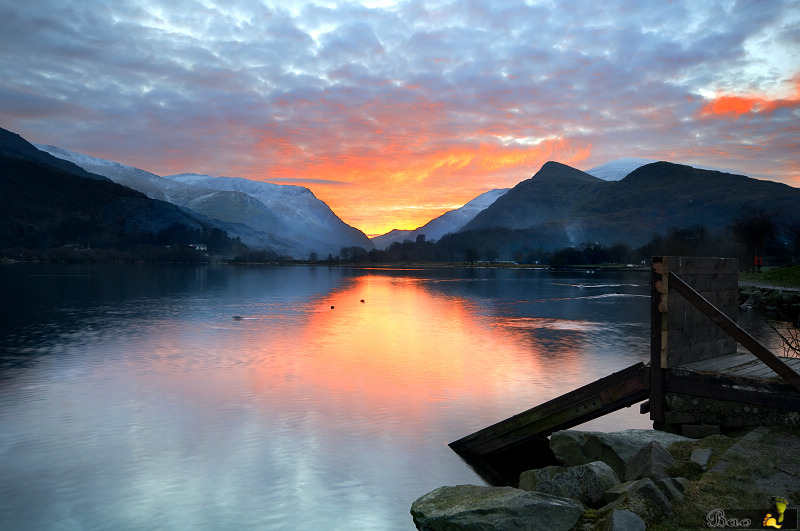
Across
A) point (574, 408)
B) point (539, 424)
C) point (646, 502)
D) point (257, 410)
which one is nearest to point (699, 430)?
point (574, 408)

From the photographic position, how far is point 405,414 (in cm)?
2506

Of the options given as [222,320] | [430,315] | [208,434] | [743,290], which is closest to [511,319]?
[430,315]

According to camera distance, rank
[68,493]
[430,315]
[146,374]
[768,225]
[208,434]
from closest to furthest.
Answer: [68,493]
[208,434]
[146,374]
[430,315]
[768,225]

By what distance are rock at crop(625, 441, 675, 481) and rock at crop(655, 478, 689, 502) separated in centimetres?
41

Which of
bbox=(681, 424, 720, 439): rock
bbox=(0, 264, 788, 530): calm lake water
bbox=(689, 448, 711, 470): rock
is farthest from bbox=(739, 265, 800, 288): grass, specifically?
bbox=(689, 448, 711, 470): rock

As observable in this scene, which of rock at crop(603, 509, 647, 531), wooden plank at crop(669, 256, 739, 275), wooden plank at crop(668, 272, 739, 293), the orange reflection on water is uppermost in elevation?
wooden plank at crop(669, 256, 739, 275)

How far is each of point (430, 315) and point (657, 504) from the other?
202ft

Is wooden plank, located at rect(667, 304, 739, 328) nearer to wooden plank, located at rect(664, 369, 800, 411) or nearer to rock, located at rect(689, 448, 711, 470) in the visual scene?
wooden plank, located at rect(664, 369, 800, 411)

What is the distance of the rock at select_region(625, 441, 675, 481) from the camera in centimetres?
1159

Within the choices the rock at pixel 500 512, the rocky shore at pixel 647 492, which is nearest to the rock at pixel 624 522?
the rocky shore at pixel 647 492

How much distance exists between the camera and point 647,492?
1032 centimetres

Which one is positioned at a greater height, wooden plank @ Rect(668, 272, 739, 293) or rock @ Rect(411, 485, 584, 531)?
wooden plank @ Rect(668, 272, 739, 293)

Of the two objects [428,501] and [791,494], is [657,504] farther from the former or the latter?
[428,501]

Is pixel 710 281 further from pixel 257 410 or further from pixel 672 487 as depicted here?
pixel 257 410
